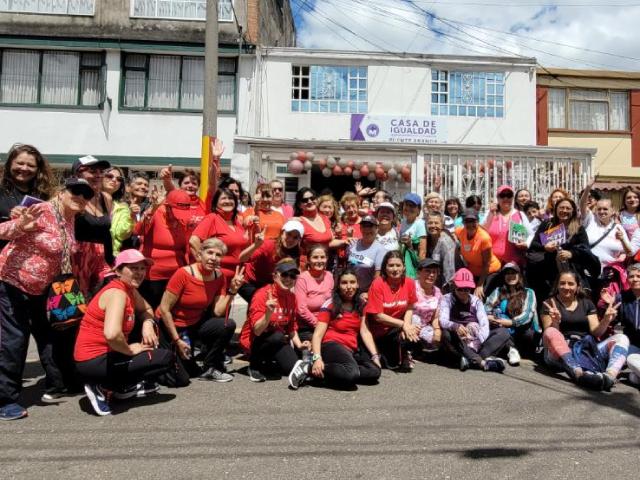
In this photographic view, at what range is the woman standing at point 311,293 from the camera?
17.1ft

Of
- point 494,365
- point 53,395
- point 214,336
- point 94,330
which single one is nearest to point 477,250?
point 494,365

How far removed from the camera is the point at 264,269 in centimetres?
570

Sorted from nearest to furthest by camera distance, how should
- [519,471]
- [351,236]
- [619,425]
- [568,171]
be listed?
[519,471]
[619,425]
[351,236]
[568,171]

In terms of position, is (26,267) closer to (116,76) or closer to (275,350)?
(275,350)

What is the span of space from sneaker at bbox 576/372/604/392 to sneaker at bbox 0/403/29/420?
4.74m

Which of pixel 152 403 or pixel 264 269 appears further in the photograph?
pixel 264 269

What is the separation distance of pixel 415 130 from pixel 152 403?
532 inches

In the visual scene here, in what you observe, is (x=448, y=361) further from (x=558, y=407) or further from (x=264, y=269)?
(x=264, y=269)

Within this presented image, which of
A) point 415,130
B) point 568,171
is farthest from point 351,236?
point 415,130

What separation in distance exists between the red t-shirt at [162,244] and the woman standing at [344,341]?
5.08ft

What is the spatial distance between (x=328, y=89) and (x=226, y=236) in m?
11.9

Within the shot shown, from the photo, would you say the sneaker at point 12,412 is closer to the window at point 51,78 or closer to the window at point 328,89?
the window at point 328,89

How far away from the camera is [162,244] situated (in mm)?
5078

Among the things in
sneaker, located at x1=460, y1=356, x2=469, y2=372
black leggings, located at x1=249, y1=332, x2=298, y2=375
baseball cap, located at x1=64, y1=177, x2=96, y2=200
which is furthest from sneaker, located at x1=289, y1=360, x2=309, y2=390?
baseball cap, located at x1=64, y1=177, x2=96, y2=200
